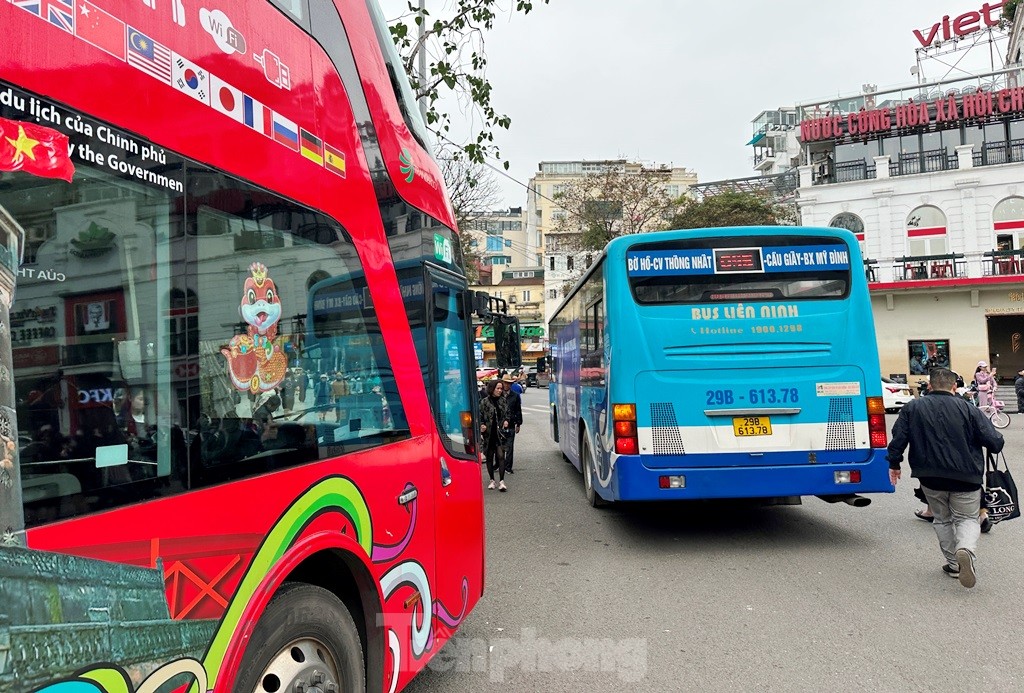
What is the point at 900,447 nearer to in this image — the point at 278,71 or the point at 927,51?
the point at 278,71

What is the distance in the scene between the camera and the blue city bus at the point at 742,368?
6.76m

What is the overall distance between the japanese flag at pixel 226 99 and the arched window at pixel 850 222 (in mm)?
37692

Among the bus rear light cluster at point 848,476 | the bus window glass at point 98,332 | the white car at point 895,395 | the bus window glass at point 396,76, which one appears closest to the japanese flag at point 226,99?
the bus window glass at point 98,332

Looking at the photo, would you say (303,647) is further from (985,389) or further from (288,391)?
(985,389)

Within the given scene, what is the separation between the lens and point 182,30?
6.96 ft

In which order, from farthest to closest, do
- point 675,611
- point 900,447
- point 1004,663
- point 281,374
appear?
1. point 900,447
2. point 675,611
3. point 1004,663
4. point 281,374

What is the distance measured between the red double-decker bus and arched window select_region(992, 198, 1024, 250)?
37.8m

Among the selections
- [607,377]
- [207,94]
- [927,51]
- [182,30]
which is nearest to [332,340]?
[207,94]

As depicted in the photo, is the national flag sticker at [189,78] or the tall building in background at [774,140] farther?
the tall building in background at [774,140]

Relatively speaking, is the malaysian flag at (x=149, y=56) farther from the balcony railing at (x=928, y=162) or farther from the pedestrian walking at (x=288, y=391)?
the balcony railing at (x=928, y=162)

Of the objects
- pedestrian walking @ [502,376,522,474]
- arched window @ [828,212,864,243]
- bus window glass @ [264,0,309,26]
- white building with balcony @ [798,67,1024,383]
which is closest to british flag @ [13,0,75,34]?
bus window glass @ [264,0,309,26]

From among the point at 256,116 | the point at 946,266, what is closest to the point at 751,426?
the point at 256,116

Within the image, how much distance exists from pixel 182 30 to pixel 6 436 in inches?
50.1

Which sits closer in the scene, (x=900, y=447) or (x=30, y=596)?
(x=30, y=596)
